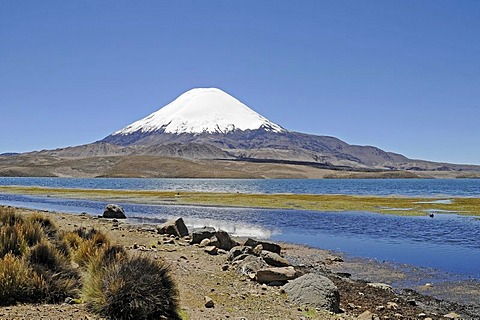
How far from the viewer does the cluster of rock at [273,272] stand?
11805 mm

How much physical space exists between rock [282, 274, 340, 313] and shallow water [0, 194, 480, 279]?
30.4 ft

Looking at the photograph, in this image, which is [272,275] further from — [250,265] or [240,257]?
[240,257]

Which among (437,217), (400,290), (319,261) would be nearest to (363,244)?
(319,261)

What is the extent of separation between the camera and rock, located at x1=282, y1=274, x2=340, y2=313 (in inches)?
458

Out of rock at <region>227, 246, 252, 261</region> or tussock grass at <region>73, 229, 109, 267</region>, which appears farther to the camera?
rock at <region>227, 246, 252, 261</region>

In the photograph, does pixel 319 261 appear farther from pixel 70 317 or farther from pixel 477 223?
pixel 477 223

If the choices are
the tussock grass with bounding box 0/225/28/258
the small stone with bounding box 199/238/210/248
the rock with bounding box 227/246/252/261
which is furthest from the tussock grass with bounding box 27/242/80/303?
the small stone with bounding box 199/238/210/248

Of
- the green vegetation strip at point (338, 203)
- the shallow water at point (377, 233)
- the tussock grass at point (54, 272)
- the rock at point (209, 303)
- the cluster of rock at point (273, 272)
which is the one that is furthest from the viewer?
the green vegetation strip at point (338, 203)

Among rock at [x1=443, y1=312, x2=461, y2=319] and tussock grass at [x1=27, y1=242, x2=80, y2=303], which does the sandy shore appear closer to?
rock at [x1=443, y1=312, x2=461, y2=319]

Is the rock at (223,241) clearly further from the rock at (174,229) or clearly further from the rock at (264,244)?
the rock at (174,229)

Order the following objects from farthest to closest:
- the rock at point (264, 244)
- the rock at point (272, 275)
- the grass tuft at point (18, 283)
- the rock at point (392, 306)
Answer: the rock at point (264, 244) < the rock at point (272, 275) < the rock at point (392, 306) < the grass tuft at point (18, 283)

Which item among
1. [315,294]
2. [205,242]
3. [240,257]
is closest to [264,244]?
[205,242]

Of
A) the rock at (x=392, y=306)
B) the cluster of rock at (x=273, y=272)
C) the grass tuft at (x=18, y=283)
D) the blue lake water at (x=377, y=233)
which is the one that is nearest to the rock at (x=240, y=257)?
the cluster of rock at (x=273, y=272)

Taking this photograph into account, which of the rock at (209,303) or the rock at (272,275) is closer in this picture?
the rock at (209,303)
